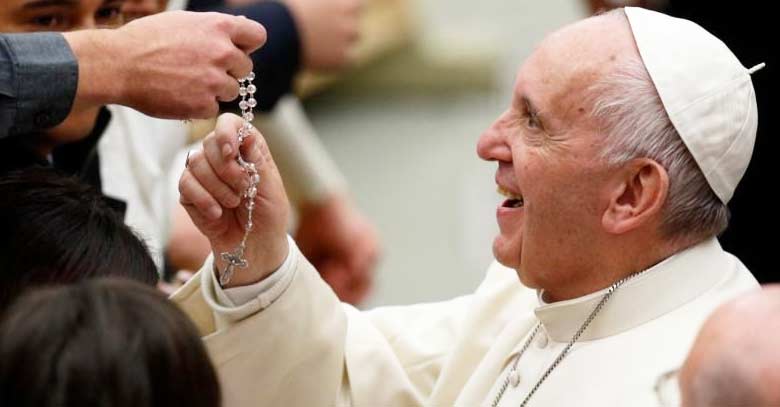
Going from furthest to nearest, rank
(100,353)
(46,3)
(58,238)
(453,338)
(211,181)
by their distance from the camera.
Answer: (453,338) → (46,3) → (211,181) → (58,238) → (100,353)

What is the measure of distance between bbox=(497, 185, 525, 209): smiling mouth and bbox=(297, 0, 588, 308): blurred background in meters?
3.39

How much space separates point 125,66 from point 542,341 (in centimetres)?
84

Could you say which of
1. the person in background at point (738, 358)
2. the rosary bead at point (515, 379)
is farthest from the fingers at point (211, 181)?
the person in background at point (738, 358)

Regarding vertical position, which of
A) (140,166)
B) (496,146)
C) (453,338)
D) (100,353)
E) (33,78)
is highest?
(100,353)

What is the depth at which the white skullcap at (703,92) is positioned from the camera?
2.68m

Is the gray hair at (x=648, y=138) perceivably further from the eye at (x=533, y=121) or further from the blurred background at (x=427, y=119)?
the blurred background at (x=427, y=119)

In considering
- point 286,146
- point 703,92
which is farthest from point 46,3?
point 286,146

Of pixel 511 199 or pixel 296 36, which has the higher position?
pixel 511 199

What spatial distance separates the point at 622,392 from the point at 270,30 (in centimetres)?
154

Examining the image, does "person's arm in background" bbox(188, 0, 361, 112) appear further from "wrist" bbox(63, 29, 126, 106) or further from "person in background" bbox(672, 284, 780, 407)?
"person in background" bbox(672, 284, 780, 407)

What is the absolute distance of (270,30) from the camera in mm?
3857

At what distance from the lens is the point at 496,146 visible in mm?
2852

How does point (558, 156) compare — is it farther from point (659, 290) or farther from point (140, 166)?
point (140, 166)

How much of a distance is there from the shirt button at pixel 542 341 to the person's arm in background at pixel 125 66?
69 centimetres
